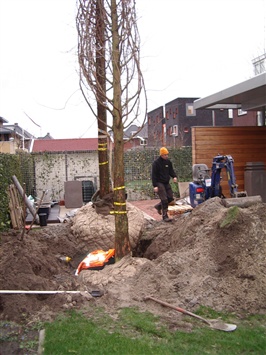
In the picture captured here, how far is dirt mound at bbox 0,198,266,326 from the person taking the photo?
4742 mm

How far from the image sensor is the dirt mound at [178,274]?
15.6ft

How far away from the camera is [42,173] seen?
18484 millimetres

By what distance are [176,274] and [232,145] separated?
35.5 ft

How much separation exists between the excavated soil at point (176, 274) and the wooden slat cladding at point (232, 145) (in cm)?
792

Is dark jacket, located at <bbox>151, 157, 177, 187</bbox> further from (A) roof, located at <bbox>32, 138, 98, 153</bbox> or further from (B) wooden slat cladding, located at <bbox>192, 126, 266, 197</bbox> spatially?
(A) roof, located at <bbox>32, 138, 98, 153</bbox>

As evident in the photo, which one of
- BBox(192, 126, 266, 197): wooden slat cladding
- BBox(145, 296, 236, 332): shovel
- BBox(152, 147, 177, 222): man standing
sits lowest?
BBox(145, 296, 236, 332): shovel

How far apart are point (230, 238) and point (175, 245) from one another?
1.31m

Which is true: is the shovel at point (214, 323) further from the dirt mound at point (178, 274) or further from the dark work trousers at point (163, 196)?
the dark work trousers at point (163, 196)

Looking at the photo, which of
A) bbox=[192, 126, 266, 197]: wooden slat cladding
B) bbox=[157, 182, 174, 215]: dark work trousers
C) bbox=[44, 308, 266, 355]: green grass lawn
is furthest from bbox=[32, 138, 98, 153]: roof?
bbox=[44, 308, 266, 355]: green grass lawn

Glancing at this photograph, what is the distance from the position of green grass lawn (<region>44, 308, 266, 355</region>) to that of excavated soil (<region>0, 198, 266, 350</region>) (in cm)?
25

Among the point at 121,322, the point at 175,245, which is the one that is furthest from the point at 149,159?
the point at 121,322

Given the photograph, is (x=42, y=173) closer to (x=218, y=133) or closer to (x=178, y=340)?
(x=218, y=133)

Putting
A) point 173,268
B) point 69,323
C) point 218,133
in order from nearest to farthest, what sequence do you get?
point 69,323 → point 173,268 → point 218,133

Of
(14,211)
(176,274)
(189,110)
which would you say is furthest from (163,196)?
(189,110)
